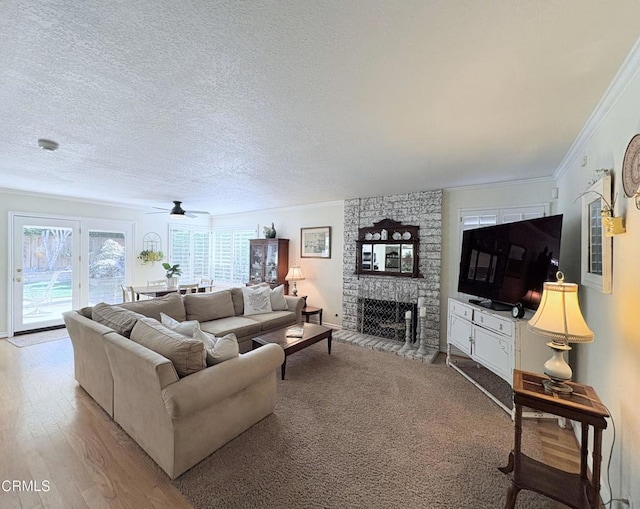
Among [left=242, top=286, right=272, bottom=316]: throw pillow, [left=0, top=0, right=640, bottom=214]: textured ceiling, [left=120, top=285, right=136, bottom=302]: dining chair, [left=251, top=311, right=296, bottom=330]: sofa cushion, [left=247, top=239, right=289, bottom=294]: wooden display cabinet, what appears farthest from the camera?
[left=247, top=239, right=289, bottom=294]: wooden display cabinet

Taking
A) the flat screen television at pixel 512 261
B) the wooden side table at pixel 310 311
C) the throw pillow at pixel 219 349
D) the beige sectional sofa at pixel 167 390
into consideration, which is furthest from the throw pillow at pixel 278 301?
the flat screen television at pixel 512 261

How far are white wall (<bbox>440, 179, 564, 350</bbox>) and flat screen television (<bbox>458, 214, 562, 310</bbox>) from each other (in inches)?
19.4

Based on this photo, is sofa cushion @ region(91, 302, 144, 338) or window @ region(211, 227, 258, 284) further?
window @ region(211, 227, 258, 284)

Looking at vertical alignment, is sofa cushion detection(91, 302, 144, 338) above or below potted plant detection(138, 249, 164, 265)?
below

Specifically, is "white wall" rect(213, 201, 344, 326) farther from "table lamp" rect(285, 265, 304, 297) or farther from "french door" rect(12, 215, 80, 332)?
"french door" rect(12, 215, 80, 332)

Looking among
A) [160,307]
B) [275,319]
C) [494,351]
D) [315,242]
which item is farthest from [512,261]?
[160,307]

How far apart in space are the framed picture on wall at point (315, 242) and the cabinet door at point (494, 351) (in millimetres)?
3021

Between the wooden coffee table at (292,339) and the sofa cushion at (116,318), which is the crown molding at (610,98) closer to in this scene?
the wooden coffee table at (292,339)

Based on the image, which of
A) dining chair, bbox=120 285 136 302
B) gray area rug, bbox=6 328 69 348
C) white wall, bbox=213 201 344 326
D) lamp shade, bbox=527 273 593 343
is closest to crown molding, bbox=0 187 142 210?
dining chair, bbox=120 285 136 302

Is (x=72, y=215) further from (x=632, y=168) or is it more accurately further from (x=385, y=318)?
(x=632, y=168)

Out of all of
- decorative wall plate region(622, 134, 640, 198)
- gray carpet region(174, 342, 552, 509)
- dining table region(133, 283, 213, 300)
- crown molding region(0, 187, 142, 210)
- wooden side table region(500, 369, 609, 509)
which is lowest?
gray carpet region(174, 342, 552, 509)

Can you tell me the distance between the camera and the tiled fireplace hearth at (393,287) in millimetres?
4336

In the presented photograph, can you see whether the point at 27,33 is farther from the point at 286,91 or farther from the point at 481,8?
the point at 481,8

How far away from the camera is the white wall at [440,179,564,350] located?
3787 millimetres
